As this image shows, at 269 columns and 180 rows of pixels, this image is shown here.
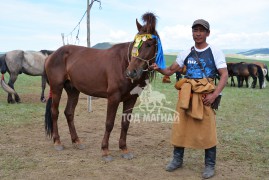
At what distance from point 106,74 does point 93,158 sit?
1.35m

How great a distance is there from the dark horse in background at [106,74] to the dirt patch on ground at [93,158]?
0.27 meters

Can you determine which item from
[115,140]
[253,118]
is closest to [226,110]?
[253,118]

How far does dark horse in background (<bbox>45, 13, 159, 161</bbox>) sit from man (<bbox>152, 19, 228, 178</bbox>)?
1.81ft

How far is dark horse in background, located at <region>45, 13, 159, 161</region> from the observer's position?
13.1 feet

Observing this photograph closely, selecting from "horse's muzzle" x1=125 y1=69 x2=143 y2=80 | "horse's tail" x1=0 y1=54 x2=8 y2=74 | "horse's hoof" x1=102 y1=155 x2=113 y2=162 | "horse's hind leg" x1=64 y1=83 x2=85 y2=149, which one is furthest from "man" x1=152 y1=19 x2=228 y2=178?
"horse's tail" x1=0 y1=54 x2=8 y2=74

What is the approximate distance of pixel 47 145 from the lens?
17.2 ft

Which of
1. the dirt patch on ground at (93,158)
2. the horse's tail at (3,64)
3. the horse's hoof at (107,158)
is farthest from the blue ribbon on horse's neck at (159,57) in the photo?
the horse's tail at (3,64)

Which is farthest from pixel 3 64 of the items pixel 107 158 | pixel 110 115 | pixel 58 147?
pixel 107 158

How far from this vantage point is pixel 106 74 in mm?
4488

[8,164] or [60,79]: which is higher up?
[60,79]

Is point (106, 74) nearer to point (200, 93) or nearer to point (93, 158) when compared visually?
point (93, 158)

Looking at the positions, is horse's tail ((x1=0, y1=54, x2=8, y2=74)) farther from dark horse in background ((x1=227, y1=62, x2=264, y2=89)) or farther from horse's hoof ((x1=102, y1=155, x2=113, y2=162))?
dark horse in background ((x1=227, y1=62, x2=264, y2=89))

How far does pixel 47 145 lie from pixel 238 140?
3.64m

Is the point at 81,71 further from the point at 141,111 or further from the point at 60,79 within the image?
the point at 141,111
